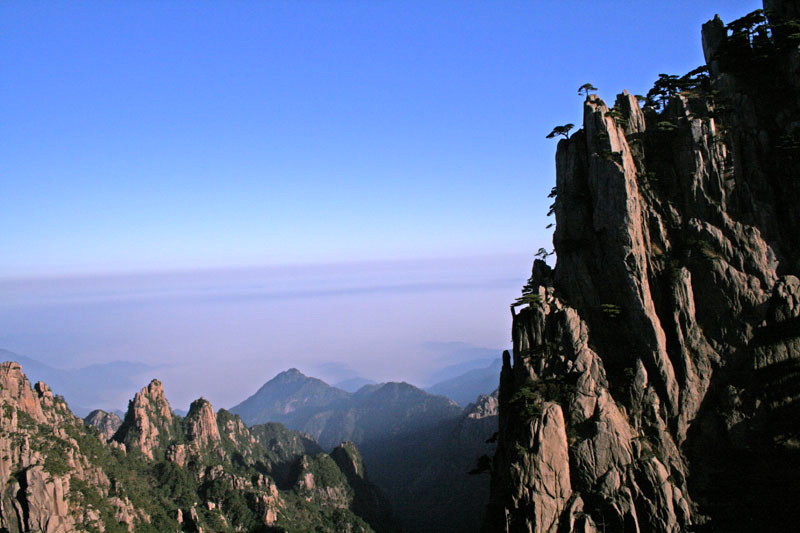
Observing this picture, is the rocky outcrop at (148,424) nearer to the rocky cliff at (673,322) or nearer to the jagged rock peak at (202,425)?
the jagged rock peak at (202,425)

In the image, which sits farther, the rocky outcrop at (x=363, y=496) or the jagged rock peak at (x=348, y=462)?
the jagged rock peak at (x=348, y=462)

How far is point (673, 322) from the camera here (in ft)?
184

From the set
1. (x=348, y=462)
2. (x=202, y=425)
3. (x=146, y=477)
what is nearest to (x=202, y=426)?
(x=202, y=425)

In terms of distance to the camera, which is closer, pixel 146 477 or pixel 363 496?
pixel 146 477

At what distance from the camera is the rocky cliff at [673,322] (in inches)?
2014

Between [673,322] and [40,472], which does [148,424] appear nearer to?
[40,472]

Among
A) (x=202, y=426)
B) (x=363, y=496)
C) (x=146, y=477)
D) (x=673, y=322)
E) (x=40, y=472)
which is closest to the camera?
(x=673, y=322)

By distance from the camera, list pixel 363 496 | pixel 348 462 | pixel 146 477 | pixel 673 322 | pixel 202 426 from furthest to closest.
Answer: pixel 348 462
pixel 363 496
pixel 202 426
pixel 146 477
pixel 673 322

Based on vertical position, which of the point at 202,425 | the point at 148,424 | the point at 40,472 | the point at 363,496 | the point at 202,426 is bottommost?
the point at 363,496

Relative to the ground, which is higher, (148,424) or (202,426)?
(148,424)

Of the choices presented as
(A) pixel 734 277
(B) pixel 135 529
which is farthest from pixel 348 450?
(A) pixel 734 277

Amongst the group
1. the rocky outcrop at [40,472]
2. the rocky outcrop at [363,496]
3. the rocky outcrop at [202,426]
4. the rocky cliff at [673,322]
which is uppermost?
the rocky cliff at [673,322]

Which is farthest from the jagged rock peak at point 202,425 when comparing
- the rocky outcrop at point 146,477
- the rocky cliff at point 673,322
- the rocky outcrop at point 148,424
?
the rocky cliff at point 673,322

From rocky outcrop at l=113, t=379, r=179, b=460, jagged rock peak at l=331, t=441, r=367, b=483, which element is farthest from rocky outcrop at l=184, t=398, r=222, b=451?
jagged rock peak at l=331, t=441, r=367, b=483
